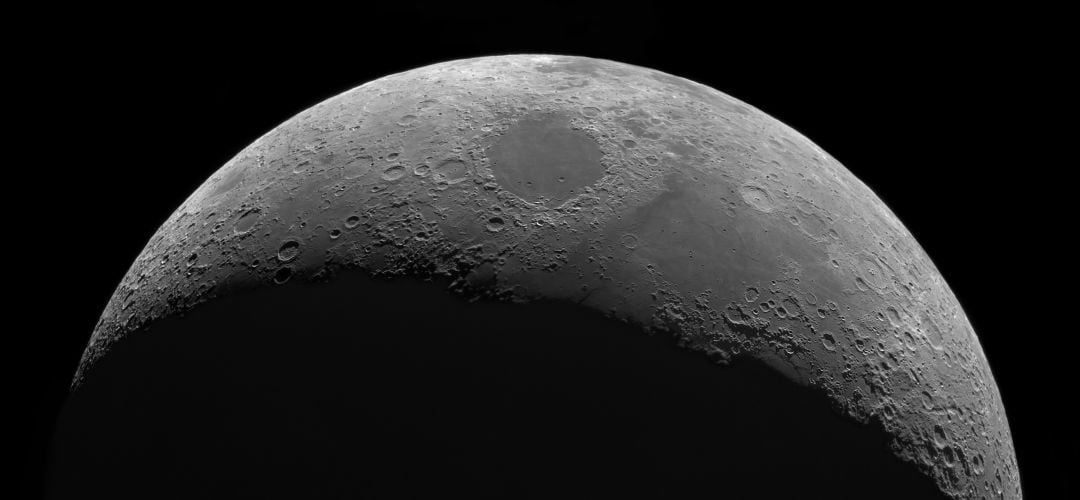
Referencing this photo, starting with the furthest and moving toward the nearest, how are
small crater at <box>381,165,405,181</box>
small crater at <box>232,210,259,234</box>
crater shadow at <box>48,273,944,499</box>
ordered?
1. small crater at <box>232,210,259,234</box>
2. small crater at <box>381,165,405,181</box>
3. crater shadow at <box>48,273,944,499</box>

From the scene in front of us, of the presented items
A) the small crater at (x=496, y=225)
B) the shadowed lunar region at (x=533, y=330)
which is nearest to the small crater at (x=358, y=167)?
the shadowed lunar region at (x=533, y=330)

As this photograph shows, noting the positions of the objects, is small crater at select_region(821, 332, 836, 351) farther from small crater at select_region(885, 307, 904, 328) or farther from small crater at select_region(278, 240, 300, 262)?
small crater at select_region(278, 240, 300, 262)

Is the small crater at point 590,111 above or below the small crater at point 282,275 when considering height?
above

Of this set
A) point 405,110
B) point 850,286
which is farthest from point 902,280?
point 405,110

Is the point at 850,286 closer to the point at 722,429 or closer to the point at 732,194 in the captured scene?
the point at 732,194

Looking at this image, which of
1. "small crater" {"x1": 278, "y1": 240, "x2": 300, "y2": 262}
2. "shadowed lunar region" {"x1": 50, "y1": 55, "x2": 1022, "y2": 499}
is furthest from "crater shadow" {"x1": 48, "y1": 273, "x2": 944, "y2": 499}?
"small crater" {"x1": 278, "y1": 240, "x2": 300, "y2": 262}

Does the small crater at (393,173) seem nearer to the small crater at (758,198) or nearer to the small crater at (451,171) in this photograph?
the small crater at (451,171)
